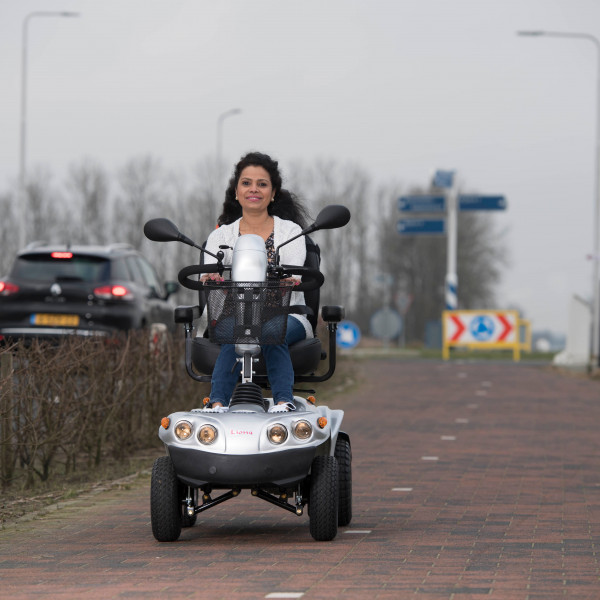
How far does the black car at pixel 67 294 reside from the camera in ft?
52.2

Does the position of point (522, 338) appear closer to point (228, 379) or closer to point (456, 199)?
point (456, 199)

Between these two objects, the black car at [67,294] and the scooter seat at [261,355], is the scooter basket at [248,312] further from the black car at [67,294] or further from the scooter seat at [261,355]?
the black car at [67,294]

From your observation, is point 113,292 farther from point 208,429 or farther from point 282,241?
point 208,429

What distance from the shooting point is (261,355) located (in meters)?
7.16

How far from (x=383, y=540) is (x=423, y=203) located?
39.0 m

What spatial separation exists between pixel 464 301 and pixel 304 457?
208 ft

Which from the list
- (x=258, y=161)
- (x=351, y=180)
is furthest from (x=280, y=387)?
(x=351, y=180)

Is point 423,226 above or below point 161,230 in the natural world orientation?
above

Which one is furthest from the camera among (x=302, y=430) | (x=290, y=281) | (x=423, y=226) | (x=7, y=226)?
(x=7, y=226)

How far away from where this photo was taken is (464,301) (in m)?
69.8

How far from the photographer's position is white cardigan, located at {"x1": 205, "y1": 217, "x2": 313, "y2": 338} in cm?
736

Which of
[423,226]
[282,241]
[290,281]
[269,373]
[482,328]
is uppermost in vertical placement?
[423,226]

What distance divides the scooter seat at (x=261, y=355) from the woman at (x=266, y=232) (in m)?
0.06

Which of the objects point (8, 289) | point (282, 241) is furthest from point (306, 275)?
point (8, 289)
